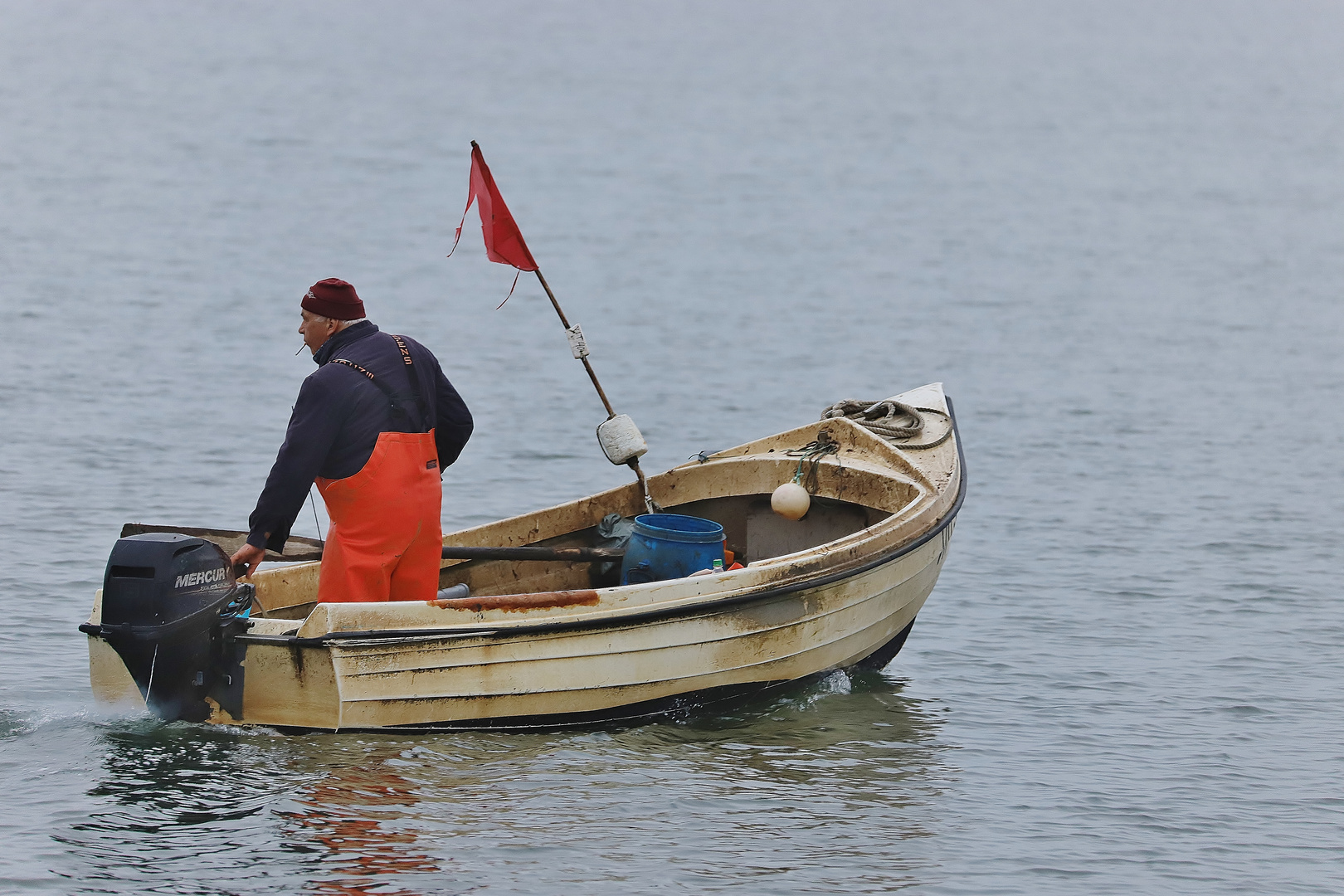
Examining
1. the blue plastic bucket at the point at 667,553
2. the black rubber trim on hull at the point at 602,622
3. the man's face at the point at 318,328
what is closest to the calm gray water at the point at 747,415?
the black rubber trim on hull at the point at 602,622

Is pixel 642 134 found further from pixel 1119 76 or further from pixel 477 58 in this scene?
pixel 1119 76

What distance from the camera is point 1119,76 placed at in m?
55.5

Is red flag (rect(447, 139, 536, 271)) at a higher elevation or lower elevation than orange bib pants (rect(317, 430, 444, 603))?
higher

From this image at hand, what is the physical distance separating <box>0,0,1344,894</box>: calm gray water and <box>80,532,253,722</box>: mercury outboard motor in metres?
0.36

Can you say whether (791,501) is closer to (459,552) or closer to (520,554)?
(520,554)

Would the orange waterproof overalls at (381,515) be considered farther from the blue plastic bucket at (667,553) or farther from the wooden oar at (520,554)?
the blue plastic bucket at (667,553)

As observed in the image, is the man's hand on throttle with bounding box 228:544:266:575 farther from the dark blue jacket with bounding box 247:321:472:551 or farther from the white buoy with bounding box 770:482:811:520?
the white buoy with bounding box 770:482:811:520

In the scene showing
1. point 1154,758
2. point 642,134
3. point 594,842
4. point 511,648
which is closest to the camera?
point 594,842

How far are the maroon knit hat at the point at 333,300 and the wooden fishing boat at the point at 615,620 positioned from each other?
4.30 feet

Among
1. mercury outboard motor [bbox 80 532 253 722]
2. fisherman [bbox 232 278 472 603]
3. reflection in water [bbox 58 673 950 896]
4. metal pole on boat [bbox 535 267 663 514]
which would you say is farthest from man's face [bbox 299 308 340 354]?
reflection in water [bbox 58 673 950 896]

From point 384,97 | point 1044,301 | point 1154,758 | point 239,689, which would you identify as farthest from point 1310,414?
point 384,97

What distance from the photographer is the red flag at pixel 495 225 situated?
29.9ft

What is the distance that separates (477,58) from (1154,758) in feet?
158

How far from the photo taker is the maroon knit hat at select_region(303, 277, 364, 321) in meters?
7.65
